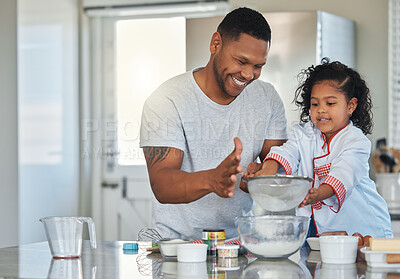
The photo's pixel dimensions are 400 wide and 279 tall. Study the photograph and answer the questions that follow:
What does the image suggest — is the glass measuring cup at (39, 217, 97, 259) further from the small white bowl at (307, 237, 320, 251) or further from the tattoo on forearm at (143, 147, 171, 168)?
the small white bowl at (307, 237, 320, 251)

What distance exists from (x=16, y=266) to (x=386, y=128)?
9.24 ft

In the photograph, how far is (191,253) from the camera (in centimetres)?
153

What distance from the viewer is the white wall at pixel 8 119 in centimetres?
381

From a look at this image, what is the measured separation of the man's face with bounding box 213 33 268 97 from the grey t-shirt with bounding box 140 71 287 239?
10 centimetres


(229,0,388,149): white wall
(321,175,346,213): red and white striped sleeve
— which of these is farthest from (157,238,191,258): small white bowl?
(229,0,388,149): white wall

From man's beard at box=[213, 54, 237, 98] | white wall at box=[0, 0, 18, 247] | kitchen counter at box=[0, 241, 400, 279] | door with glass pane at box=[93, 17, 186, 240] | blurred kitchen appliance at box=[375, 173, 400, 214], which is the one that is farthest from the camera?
door with glass pane at box=[93, 17, 186, 240]

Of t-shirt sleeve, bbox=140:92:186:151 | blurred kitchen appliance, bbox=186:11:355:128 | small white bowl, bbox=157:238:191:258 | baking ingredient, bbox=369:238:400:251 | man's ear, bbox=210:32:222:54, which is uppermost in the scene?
blurred kitchen appliance, bbox=186:11:355:128

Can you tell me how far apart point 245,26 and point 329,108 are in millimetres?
405

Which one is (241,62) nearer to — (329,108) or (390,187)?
(329,108)

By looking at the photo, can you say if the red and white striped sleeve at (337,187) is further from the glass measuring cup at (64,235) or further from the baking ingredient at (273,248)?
the glass measuring cup at (64,235)

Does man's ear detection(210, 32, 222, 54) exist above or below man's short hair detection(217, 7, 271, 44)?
below

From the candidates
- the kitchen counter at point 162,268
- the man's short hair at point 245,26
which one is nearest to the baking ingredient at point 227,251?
the kitchen counter at point 162,268

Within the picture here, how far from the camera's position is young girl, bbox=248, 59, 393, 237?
6.36 ft

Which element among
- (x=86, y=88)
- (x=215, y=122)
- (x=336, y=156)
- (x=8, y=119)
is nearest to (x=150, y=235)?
(x=215, y=122)
